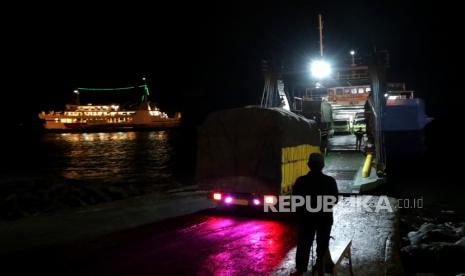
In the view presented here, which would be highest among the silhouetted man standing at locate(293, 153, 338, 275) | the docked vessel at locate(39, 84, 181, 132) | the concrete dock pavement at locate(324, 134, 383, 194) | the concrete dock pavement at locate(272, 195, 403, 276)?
the docked vessel at locate(39, 84, 181, 132)

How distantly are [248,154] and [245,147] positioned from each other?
0.18 metres

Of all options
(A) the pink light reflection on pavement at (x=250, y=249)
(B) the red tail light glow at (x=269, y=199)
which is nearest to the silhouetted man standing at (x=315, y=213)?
(A) the pink light reflection on pavement at (x=250, y=249)

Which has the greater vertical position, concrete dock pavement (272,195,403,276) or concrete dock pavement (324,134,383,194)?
concrete dock pavement (324,134,383,194)

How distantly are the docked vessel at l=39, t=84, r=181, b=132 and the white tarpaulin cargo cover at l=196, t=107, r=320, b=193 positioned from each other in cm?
9874

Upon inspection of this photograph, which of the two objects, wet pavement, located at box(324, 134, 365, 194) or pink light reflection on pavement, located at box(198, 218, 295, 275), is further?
wet pavement, located at box(324, 134, 365, 194)

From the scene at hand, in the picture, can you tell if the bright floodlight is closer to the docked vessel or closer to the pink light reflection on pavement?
the pink light reflection on pavement

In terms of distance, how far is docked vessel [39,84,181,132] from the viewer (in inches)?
4193

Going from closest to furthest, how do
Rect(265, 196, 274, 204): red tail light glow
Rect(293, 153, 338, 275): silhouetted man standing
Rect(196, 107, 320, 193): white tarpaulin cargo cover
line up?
1. Rect(293, 153, 338, 275): silhouetted man standing
2. Rect(196, 107, 320, 193): white tarpaulin cargo cover
3. Rect(265, 196, 274, 204): red tail light glow

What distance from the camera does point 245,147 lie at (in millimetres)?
9844

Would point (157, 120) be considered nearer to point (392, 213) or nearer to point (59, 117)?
point (59, 117)

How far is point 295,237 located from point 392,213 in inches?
142

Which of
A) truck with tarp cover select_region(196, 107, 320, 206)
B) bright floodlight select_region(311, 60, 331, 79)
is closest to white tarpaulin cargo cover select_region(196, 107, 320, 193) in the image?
truck with tarp cover select_region(196, 107, 320, 206)

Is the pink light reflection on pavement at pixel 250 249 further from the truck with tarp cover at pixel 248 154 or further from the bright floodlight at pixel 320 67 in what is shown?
the bright floodlight at pixel 320 67

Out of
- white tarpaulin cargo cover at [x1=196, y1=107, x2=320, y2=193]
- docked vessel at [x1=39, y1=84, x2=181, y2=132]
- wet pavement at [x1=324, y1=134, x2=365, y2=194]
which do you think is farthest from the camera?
docked vessel at [x1=39, y1=84, x2=181, y2=132]
